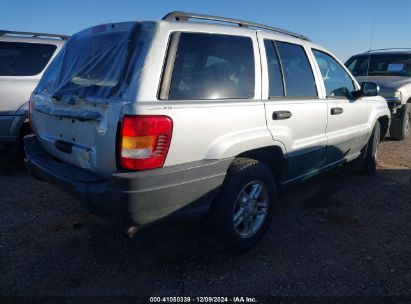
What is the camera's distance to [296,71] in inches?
138

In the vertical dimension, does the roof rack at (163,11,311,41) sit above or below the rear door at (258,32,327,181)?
above

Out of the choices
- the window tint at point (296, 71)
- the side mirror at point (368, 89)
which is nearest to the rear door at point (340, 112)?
the side mirror at point (368, 89)

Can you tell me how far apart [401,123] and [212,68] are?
5970 mm

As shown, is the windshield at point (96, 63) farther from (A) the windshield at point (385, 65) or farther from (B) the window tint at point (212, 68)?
(A) the windshield at point (385, 65)

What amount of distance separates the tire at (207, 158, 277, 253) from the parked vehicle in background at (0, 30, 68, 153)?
3.47 m

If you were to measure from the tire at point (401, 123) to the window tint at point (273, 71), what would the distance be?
502 centimetres

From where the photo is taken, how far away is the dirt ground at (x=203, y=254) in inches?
101

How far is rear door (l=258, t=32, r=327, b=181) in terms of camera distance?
120 inches

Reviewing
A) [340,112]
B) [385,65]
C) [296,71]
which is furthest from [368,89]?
[385,65]

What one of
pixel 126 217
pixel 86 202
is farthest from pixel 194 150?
pixel 86 202

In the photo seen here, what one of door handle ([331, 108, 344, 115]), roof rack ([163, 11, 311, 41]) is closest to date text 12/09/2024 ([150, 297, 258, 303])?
roof rack ([163, 11, 311, 41])

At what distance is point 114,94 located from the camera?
2330mm

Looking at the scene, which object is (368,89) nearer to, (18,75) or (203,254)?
(203,254)

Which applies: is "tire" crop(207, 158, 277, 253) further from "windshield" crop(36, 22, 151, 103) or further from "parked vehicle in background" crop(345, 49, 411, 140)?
"parked vehicle in background" crop(345, 49, 411, 140)
